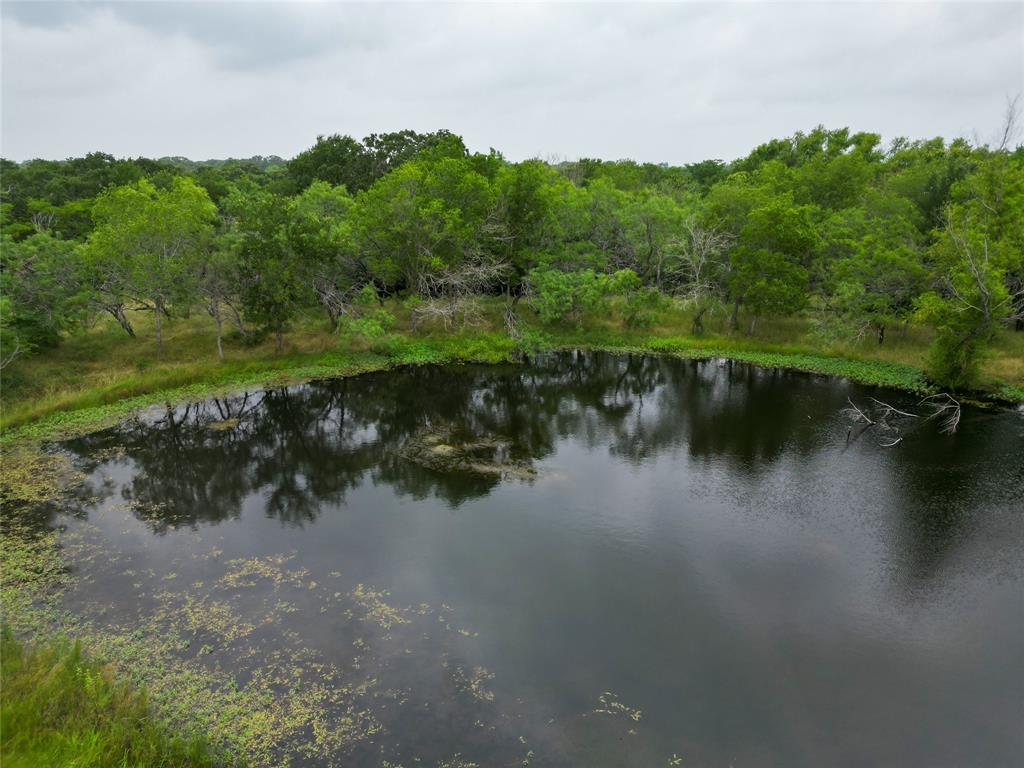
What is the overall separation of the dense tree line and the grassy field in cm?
140

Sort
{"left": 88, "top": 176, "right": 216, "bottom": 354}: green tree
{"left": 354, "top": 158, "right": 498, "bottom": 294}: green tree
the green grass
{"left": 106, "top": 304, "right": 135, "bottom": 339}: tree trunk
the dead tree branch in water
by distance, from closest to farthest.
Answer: the green grass → the dead tree branch in water → {"left": 88, "top": 176, "right": 216, "bottom": 354}: green tree → {"left": 106, "top": 304, "right": 135, "bottom": 339}: tree trunk → {"left": 354, "top": 158, "right": 498, "bottom": 294}: green tree

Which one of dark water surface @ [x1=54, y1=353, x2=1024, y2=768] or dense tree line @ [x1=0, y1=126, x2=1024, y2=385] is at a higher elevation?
dense tree line @ [x1=0, y1=126, x2=1024, y2=385]

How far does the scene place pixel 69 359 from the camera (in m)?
34.2

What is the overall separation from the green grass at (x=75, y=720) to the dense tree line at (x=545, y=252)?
19.8m

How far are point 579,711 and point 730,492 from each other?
11587mm

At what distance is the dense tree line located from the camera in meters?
30.4

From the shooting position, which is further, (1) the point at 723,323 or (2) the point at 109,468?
(1) the point at 723,323

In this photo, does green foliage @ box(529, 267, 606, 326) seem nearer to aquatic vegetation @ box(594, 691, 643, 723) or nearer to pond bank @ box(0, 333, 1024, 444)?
pond bank @ box(0, 333, 1024, 444)

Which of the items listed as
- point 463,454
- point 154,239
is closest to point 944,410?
point 463,454

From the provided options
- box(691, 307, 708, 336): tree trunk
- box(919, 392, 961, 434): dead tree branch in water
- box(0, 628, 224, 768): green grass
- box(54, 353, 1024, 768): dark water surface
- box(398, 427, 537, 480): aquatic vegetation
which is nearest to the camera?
box(0, 628, 224, 768): green grass

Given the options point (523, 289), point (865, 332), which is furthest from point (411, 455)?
point (865, 332)

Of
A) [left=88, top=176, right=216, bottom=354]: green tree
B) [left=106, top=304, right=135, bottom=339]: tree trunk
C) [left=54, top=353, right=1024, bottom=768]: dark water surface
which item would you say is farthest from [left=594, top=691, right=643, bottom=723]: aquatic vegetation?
[left=106, top=304, right=135, bottom=339]: tree trunk

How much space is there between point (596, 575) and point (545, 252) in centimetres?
3010

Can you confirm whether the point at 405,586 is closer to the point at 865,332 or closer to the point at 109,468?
the point at 109,468
